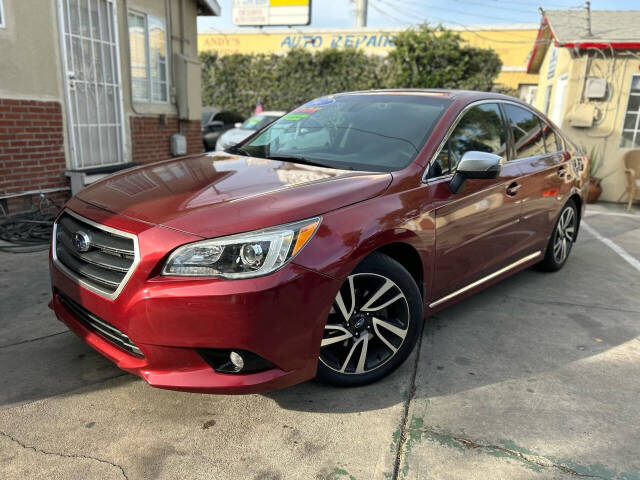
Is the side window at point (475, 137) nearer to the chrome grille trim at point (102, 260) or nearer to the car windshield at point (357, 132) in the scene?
the car windshield at point (357, 132)

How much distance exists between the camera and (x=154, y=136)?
27.2 feet

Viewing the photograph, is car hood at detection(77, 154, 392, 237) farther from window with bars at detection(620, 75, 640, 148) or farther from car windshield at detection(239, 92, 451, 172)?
window with bars at detection(620, 75, 640, 148)

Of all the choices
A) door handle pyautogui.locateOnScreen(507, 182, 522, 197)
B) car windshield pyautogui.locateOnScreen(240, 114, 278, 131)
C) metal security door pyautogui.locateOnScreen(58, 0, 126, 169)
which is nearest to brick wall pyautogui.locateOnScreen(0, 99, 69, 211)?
metal security door pyautogui.locateOnScreen(58, 0, 126, 169)

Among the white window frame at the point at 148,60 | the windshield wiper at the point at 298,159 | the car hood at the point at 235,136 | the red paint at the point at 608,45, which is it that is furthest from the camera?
the car hood at the point at 235,136

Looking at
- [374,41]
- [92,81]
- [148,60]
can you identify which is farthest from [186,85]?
[374,41]

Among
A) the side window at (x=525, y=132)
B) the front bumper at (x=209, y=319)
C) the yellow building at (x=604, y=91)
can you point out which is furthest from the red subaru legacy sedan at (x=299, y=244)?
the yellow building at (x=604, y=91)

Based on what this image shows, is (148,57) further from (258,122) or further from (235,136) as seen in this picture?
(258,122)

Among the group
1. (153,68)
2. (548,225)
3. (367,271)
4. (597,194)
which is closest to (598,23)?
(597,194)

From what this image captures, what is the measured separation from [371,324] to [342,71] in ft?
59.7

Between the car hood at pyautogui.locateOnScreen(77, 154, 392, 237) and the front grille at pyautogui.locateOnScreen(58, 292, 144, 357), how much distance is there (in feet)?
1.74

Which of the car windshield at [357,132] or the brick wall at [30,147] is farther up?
the car windshield at [357,132]

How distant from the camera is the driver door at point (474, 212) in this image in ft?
10.4

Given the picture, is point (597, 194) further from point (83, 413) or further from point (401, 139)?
point (83, 413)

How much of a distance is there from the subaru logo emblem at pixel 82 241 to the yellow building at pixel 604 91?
9.31 m
